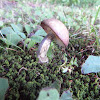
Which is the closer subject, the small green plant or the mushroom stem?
the small green plant

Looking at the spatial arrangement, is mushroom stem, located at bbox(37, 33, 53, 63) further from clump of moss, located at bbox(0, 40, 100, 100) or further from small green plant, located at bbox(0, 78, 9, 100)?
small green plant, located at bbox(0, 78, 9, 100)

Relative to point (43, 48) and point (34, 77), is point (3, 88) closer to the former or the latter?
point (34, 77)

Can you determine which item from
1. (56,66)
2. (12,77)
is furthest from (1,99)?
(56,66)

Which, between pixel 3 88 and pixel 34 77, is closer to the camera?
pixel 3 88

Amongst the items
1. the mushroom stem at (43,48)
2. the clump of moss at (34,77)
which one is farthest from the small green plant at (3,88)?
the mushroom stem at (43,48)

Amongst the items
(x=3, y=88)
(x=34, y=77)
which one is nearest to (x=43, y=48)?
(x=34, y=77)

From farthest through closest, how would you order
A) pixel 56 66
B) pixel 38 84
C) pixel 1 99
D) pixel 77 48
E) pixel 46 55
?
pixel 77 48
pixel 46 55
pixel 56 66
pixel 38 84
pixel 1 99

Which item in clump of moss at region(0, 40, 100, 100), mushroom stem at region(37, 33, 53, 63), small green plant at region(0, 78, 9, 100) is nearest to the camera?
small green plant at region(0, 78, 9, 100)

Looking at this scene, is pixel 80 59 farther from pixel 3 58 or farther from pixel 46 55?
pixel 3 58

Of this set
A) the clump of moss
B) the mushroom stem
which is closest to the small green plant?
the clump of moss
